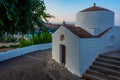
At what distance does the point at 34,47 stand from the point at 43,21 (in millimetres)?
13607

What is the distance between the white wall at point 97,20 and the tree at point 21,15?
7.63 metres

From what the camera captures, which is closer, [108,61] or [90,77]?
[90,77]

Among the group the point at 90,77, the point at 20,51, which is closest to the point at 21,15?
the point at 90,77

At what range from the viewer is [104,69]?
44.0 feet

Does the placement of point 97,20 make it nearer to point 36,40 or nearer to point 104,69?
point 104,69

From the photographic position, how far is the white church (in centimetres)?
→ 1396

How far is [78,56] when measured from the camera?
1383 centimetres

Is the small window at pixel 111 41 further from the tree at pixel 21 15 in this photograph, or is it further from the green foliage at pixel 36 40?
the green foliage at pixel 36 40

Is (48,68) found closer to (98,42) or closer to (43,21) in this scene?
(98,42)

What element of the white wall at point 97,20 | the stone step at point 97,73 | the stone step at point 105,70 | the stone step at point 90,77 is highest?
the white wall at point 97,20

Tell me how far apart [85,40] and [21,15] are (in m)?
6.99

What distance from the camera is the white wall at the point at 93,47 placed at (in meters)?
13.9

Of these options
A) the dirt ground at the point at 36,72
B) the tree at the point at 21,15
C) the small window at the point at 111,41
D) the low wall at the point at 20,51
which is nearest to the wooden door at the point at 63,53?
A: the dirt ground at the point at 36,72

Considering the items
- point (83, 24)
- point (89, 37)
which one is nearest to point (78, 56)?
point (89, 37)
